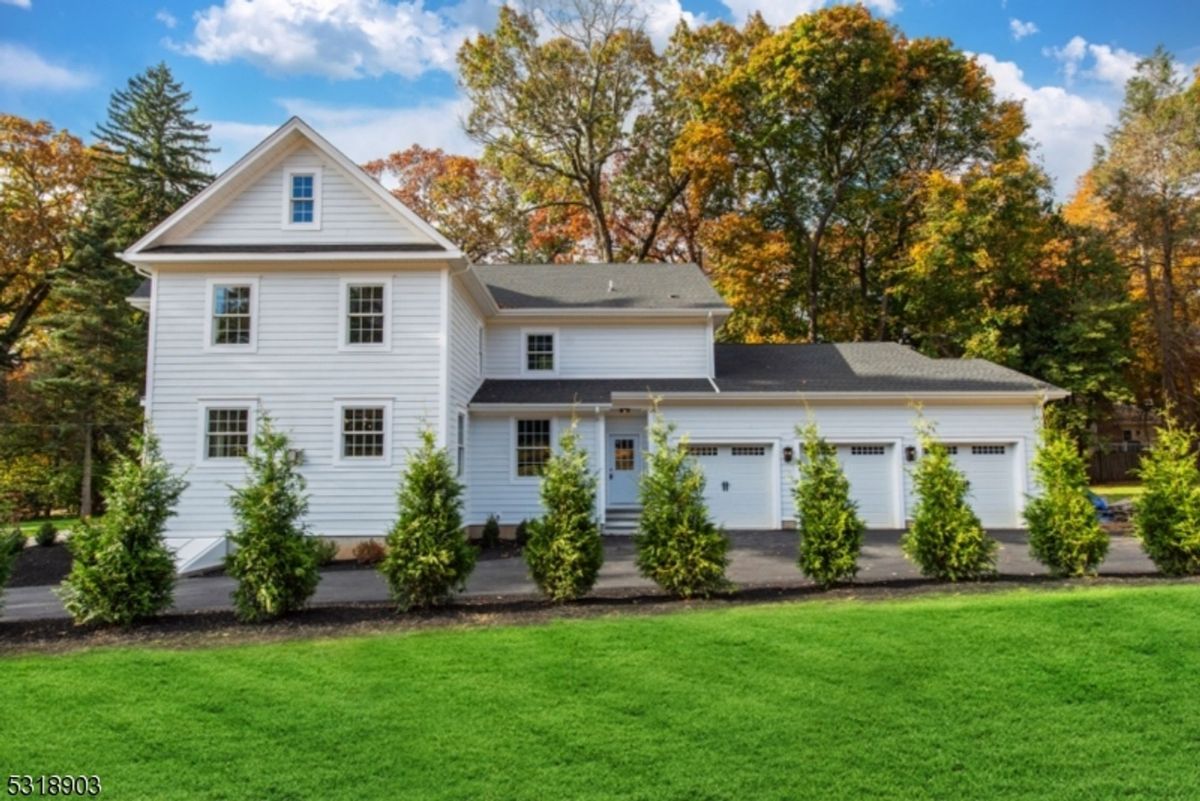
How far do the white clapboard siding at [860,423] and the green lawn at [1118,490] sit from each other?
11418 millimetres

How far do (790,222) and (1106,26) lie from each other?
11.6 meters

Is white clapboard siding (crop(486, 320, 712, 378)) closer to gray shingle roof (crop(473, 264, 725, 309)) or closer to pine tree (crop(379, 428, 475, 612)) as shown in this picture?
gray shingle roof (crop(473, 264, 725, 309))

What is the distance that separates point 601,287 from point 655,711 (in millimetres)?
15710

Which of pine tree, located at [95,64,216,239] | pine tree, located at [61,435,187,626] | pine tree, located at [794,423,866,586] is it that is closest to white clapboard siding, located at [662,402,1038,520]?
pine tree, located at [794,423,866,586]

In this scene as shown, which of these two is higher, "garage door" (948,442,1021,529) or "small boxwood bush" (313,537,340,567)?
"garage door" (948,442,1021,529)

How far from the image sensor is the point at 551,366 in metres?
18.4

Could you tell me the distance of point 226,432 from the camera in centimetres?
1418

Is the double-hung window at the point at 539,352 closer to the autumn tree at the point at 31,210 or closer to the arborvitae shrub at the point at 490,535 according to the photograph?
the arborvitae shrub at the point at 490,535

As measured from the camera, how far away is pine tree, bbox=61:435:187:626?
24.5 feet

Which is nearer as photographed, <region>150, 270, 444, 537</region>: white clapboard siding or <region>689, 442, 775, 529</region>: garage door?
<region>150, 270, 444, 537</region>: white clapboard siding

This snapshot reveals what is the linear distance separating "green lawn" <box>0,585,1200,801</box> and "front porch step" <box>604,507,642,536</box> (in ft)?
31.4

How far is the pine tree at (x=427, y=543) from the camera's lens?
7910mm

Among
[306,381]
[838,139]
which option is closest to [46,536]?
[306,381]

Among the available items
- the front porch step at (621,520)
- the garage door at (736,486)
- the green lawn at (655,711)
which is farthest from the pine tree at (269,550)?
the garage door at (736,486)
